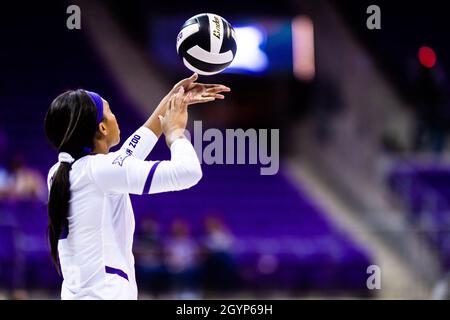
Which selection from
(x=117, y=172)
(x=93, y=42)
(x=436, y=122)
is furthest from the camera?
(x=93, y=42)

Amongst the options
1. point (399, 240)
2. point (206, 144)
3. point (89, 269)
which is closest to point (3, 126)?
point (399, 240)

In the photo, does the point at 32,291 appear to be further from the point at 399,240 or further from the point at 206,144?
the point at 206,144

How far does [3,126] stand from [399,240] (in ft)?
17.8

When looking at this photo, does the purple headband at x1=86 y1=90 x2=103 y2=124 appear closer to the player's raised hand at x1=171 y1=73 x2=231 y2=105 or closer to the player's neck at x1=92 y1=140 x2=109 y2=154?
the player's neck at x1=92 y1=140 x2=109 y2=154

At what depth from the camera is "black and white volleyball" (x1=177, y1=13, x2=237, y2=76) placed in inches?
154

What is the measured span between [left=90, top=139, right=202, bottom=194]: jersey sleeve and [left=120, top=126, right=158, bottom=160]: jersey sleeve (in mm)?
330

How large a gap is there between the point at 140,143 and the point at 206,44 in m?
0.63

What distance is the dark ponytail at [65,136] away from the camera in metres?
3.23

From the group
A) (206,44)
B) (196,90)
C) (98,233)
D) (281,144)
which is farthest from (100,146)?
(281,144)

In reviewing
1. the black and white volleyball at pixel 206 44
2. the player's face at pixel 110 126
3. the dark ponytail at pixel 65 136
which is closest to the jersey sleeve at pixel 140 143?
the player's face at pixel 110 126

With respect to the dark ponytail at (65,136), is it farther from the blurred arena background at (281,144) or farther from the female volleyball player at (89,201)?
the blurred arena background at (281,144)

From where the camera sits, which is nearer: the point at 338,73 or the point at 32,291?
the point at 32,291

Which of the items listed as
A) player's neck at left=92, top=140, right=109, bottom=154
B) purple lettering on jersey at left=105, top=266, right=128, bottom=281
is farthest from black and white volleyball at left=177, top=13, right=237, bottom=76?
purple lettering on jersey at left=105, top=266, right=128, bottom=281

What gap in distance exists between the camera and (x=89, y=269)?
3207mm
